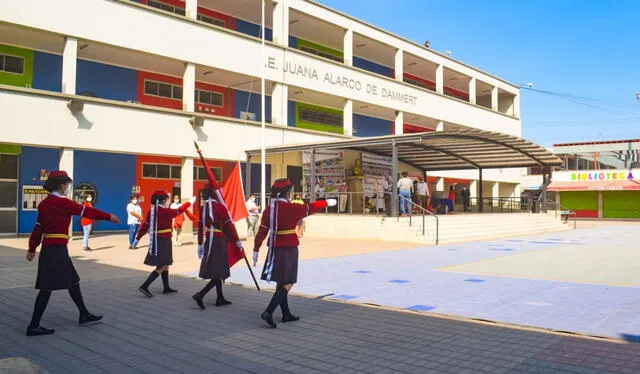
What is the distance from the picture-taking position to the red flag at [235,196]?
1189cm

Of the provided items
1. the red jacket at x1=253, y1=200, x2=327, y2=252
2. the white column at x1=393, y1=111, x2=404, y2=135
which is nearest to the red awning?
the white column at x1=393, y1=111, x2=404, y2=135

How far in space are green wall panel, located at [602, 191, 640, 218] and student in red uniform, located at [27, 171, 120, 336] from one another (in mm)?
47388

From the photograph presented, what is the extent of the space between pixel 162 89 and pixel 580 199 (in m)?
39.3

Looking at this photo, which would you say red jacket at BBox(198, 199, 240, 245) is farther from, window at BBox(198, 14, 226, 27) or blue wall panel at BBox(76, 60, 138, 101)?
window at BBox(198, 14, 226, 27)

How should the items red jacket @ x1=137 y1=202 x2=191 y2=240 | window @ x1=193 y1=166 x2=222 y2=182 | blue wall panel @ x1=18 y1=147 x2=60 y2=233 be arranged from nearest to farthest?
1. red jacket @ x1=137 y1=202 x2=191 y2=240
2. blue wall panel @ x1=18 y1=147 x2=60 y2=233
3. window @ x1=193 y1=166 x2=222 y2=182

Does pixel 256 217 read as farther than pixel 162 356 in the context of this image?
Yes

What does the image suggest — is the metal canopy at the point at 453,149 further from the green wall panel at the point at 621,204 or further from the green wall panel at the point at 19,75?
the green wall panel at the point at 621,204

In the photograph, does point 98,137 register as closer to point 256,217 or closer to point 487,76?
point 256,217

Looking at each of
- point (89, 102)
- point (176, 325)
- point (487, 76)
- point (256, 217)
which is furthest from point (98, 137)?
point (487, 76)

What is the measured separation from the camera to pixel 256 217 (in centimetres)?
2025

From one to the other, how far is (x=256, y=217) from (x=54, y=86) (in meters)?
9.60

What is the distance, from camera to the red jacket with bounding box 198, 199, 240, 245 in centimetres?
739

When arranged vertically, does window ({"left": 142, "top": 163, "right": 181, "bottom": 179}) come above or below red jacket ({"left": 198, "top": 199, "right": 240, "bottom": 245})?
above

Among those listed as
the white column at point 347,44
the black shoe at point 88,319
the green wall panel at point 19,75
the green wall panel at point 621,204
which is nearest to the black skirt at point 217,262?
the black shoe at point 88,319
